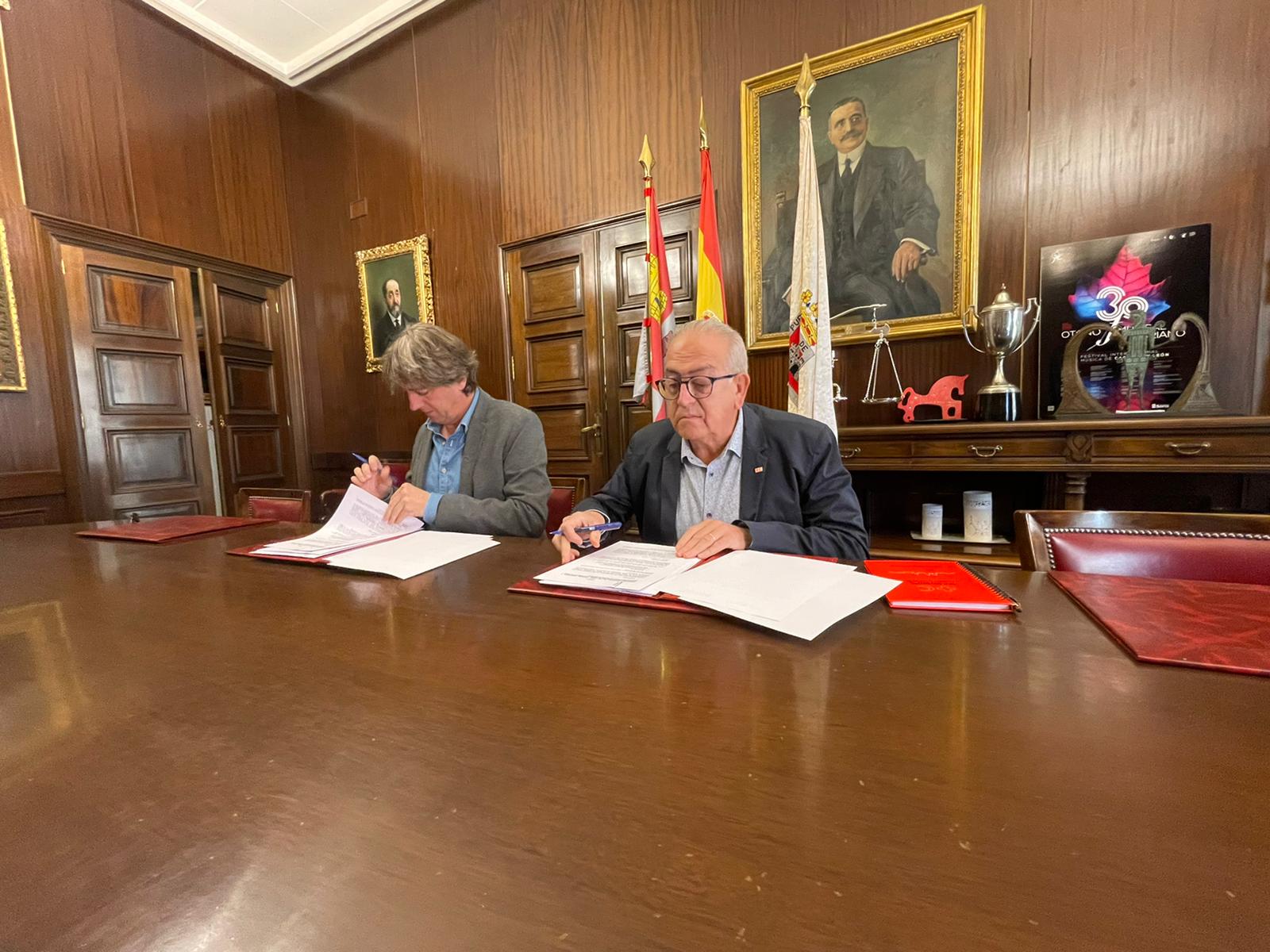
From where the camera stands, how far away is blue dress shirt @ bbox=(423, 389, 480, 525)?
6.39 ft

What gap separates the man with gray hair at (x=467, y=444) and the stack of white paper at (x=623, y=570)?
0.62 metres

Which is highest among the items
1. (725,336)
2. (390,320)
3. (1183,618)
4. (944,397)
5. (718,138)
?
(718,138)

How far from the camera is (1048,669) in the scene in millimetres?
578

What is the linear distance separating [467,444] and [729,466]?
905 millimetres

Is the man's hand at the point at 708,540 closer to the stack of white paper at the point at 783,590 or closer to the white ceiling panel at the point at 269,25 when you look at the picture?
the stack of white paper at the point at 783,590

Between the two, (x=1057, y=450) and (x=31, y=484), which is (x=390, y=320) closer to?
(x=31, y=484)

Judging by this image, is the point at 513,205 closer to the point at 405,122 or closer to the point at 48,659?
the point at 405,122

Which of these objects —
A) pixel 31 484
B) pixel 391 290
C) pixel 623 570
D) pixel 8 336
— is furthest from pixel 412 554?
pixel 391 290

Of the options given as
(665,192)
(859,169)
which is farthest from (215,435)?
(859,169)

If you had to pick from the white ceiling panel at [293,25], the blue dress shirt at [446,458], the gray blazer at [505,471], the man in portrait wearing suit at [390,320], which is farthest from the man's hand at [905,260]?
the white ceiling panel at [293,25]

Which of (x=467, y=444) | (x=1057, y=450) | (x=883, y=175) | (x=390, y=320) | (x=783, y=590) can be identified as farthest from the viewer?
Answer: (x=390, y=320)

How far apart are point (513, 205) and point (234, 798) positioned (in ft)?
13.4

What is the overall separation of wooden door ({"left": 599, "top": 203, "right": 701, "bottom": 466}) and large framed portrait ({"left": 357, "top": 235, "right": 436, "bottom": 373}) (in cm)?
155

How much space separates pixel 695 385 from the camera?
140cm
